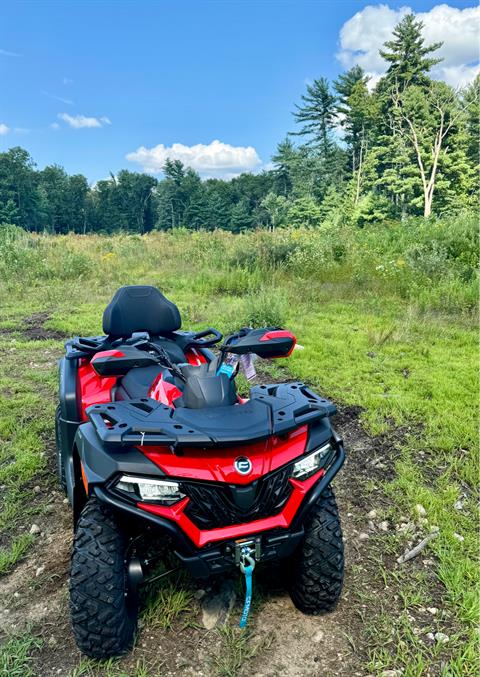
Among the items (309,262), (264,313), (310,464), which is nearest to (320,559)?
(310,464)

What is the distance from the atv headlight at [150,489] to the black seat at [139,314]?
4.93ft

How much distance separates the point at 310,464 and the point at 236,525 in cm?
33

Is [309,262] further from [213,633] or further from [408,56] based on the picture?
[408,56]

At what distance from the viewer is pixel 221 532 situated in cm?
155

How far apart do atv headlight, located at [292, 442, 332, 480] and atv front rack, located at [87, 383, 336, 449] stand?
13 cm

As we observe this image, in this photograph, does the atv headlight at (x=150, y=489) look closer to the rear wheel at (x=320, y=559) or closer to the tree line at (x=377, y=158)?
the rear wheel at (x=320, y=559)

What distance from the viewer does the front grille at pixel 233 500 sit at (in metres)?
1.52

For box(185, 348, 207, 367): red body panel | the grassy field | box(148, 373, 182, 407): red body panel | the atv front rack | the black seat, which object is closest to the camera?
the atv front rack

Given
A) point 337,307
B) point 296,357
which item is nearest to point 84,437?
point 296,357

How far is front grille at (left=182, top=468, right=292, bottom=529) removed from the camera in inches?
60.0

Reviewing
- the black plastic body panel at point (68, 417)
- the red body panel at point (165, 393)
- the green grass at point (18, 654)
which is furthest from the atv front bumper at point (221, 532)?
the black plastic body panel at point (68, 417)

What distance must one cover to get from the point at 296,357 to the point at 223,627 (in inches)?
140

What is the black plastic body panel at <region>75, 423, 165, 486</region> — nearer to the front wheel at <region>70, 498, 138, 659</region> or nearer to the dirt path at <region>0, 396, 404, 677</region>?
the front wheel at <region>70, 498, 138, 659</region>

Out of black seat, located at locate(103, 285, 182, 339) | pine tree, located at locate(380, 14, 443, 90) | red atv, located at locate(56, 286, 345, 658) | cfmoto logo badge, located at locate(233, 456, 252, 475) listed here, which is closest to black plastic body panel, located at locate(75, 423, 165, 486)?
red atv, located at locate(56, 286, 345, 658)
